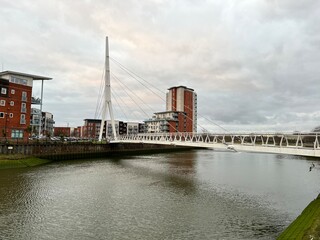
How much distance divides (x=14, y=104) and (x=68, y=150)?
49.1 ft

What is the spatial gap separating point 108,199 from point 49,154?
3523cm

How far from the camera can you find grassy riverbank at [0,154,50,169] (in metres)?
39.7

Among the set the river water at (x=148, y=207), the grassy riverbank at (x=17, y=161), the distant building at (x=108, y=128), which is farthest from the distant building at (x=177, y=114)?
the river water at (x=148, y=207)

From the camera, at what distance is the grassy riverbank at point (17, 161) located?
3969 centimetres

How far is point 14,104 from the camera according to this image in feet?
185

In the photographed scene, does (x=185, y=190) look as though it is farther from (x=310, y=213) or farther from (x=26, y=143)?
(x=26, y=143)

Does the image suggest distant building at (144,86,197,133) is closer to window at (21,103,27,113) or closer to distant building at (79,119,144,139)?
distant building at (79,119,144,139)

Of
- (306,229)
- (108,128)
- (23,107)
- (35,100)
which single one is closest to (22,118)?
(23,107)

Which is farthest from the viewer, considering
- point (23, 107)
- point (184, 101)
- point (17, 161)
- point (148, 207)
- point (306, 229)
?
point (184, 101)

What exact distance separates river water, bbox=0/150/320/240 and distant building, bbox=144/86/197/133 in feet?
301

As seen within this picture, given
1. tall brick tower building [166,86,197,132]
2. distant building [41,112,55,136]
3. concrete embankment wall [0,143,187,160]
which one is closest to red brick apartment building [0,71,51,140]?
A: concrete embankment wall [0,143,187,160]

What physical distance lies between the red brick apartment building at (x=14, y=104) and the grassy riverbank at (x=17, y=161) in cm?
1073

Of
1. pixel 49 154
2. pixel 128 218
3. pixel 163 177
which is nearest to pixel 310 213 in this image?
pixel 128 218

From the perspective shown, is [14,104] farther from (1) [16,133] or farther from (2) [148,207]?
(2) [148,207]
